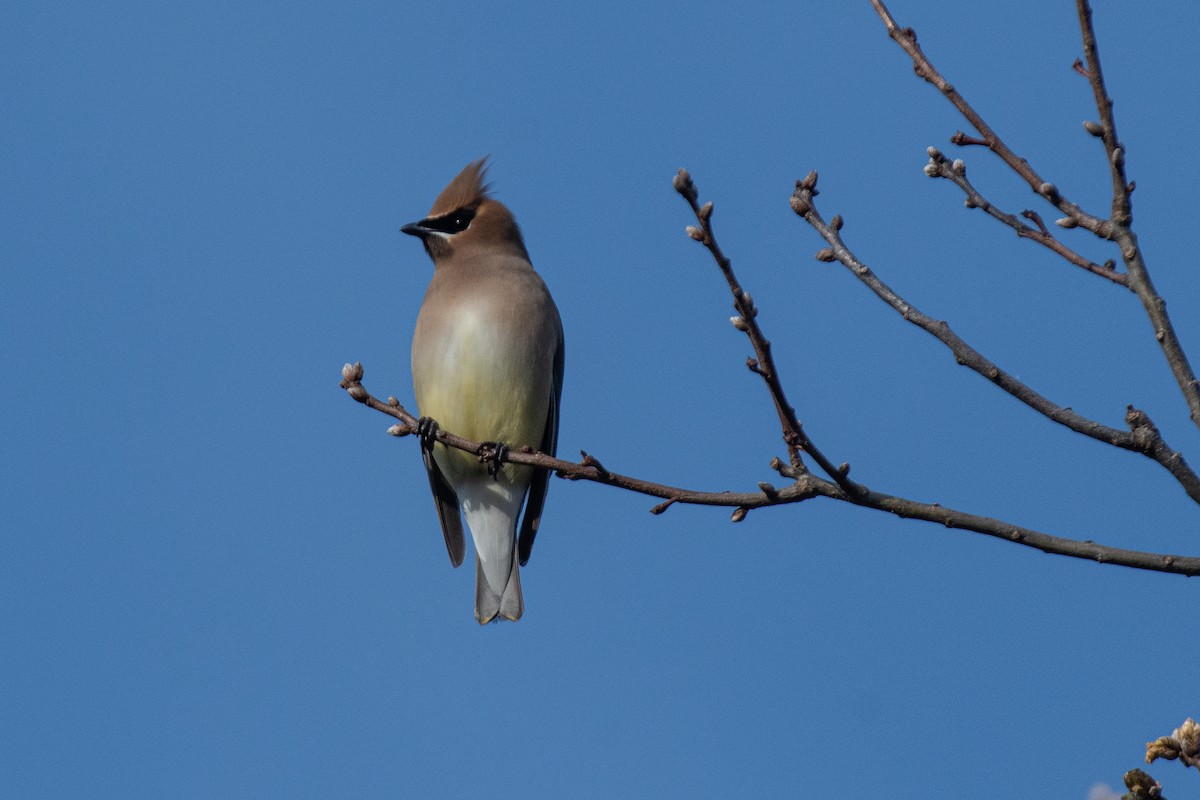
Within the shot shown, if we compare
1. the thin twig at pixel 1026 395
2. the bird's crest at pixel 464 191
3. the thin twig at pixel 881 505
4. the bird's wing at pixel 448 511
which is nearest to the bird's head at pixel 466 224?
the bird's crest at pixel 464 191

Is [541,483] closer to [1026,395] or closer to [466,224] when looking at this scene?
[466,224]

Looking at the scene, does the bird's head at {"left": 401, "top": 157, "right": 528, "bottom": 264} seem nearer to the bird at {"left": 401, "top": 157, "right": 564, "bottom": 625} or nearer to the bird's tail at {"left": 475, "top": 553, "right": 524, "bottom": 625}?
the bird at {"left": 401, "top": 157, "right": 564, "bottom": 625}

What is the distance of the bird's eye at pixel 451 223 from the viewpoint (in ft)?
20.9

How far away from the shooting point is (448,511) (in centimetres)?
610

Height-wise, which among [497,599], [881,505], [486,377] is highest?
[486,377]

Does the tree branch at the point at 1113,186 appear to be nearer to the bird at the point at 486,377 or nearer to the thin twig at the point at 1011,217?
the thin twig at the point at 1011,217

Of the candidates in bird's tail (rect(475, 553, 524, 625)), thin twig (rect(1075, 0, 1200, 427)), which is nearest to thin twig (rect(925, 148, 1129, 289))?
Answer: thin twig (rect(1075, 0, 1200, 427))

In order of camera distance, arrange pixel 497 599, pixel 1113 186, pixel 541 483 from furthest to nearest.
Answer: pixel 541 483
pixel 497 599
pixel 1113 186

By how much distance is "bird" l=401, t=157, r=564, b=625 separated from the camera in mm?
5520

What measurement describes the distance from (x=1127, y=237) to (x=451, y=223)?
4.11m

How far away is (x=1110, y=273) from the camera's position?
265 cm

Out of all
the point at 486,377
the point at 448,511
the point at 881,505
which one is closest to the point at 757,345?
the point at 881,505

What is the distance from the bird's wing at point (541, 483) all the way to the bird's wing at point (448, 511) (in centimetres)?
25

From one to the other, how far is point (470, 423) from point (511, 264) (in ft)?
2.83
